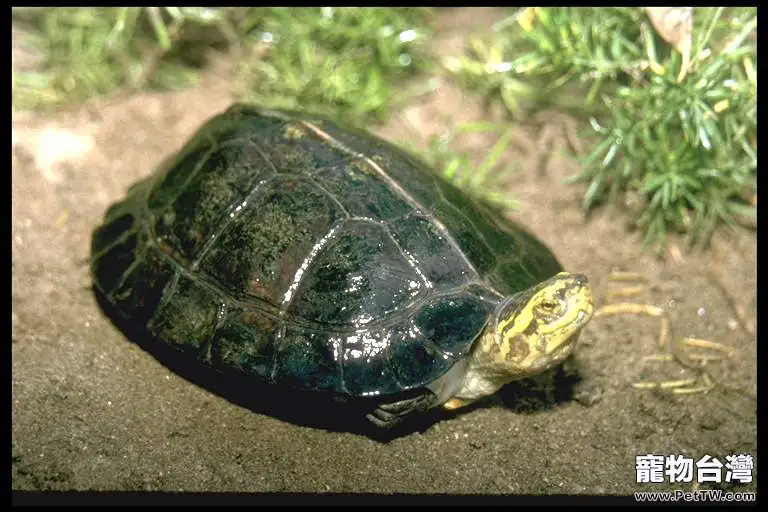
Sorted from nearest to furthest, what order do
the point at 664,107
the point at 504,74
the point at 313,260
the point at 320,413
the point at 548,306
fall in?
the point at 548,306
the point at 313,260
the point at 320,413
the point at 664,107
the point at 504,74

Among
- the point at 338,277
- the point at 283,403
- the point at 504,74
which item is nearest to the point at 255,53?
the point at 504,74

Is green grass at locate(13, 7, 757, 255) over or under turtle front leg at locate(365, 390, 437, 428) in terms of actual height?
over

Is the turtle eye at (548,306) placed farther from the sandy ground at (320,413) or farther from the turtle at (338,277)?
the sandy ground at (320,413)

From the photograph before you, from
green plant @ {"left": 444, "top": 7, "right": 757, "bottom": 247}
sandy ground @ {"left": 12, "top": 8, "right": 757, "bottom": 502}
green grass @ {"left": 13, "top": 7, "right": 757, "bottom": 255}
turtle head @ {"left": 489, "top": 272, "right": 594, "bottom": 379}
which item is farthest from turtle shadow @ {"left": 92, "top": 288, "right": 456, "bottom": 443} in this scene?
green plant @ {"left": 444, "top": 7, "right": 757, "bottom": 247}

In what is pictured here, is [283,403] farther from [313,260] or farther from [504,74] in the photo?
[504,74]

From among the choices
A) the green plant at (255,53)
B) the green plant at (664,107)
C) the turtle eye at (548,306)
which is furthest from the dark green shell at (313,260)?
the green plant at (255,53)

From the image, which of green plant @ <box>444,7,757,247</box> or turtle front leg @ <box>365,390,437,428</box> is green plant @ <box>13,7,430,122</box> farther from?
turtle front leg @ <box>365,390,437,428</box>

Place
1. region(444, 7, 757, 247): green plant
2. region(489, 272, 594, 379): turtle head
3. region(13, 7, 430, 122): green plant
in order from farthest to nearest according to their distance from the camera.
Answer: region(13, 7, 430, 122): green plant
region(444, 7, 757, 247): green plant
region(489, 272, 594, 379): turtle head

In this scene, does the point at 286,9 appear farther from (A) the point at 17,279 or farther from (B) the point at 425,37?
(A) the point at 17,279
